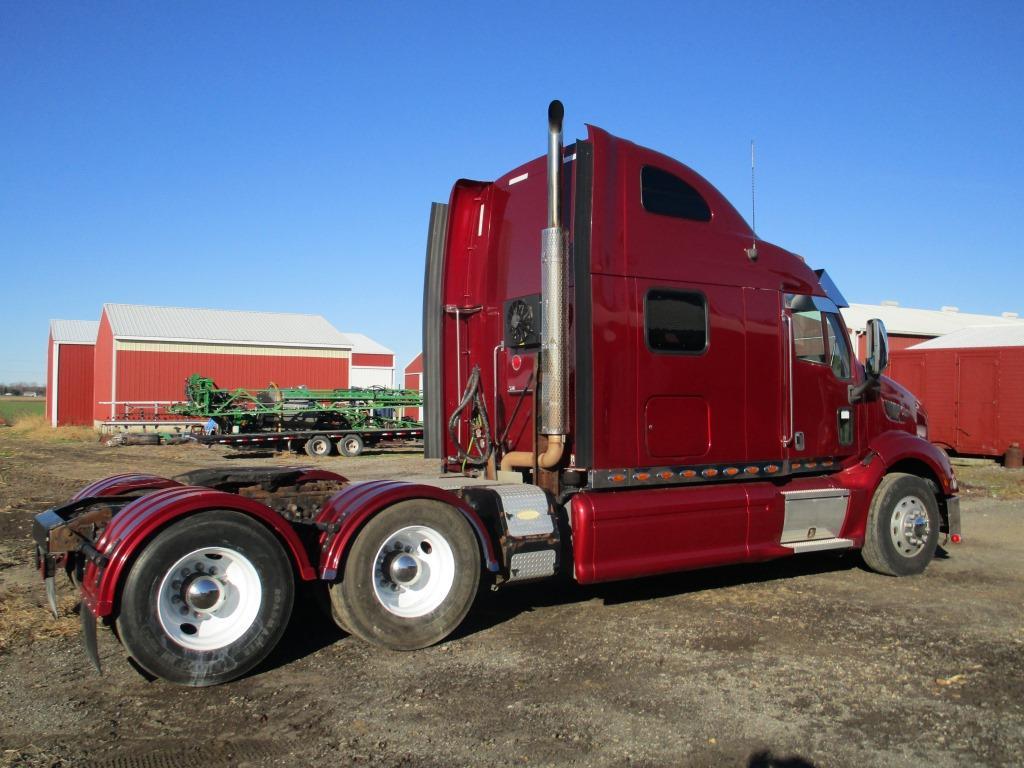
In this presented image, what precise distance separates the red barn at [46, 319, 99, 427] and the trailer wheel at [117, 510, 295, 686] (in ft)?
125

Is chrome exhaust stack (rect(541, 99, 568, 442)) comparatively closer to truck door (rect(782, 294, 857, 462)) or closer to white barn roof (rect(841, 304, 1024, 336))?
truck door (rect(782, 294, 857, 462))

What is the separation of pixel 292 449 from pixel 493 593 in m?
18.5

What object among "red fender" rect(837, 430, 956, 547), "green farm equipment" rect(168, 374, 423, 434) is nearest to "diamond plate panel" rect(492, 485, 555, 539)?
"red fender" rect(837, 430, 956, 547)

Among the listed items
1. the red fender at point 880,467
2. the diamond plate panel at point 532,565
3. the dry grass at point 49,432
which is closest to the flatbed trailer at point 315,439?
the dry grass at point 49,432

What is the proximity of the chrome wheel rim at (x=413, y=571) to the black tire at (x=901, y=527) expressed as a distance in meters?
4.35

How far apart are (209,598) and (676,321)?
157 inches

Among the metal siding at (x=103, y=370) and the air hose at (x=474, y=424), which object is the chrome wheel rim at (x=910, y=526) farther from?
the metal siding at (x=103, y=370)

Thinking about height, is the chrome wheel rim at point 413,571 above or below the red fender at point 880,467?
below

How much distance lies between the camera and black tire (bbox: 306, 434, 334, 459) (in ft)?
78.7

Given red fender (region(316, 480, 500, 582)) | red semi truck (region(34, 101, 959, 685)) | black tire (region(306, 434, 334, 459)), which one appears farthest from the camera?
black tire (region(306, 434, 334, 459))

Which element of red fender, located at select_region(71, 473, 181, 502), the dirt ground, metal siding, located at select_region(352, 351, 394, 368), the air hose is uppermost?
metal siding, located at select_region(352, 351, 394, 368)

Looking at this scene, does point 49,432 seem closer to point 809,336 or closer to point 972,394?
point 972,394

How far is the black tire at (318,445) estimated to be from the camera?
24.0m

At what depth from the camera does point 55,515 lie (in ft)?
18.0
